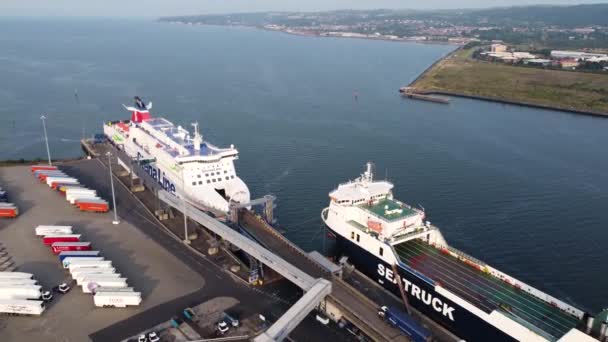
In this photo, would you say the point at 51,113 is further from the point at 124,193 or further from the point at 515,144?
the point at 515,144

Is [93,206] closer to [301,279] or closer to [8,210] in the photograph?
[8,210]

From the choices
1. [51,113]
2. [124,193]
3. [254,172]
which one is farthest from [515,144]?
[51,113]

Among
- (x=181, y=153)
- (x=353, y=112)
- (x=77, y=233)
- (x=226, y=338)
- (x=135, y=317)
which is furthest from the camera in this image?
(x=353, y=112)

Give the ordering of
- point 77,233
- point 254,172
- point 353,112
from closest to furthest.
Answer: point 77,233, point 254,172, point 353,112

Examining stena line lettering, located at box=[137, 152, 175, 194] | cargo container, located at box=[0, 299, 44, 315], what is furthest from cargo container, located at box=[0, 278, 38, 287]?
stena line lettering, located at box=[137, 152, 175, 194]

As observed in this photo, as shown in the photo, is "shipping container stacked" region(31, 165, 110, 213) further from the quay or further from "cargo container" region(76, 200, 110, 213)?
the quay

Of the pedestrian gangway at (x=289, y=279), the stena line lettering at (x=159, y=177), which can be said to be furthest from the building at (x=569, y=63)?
the pedestrian gangway at (x=289, y=279)
